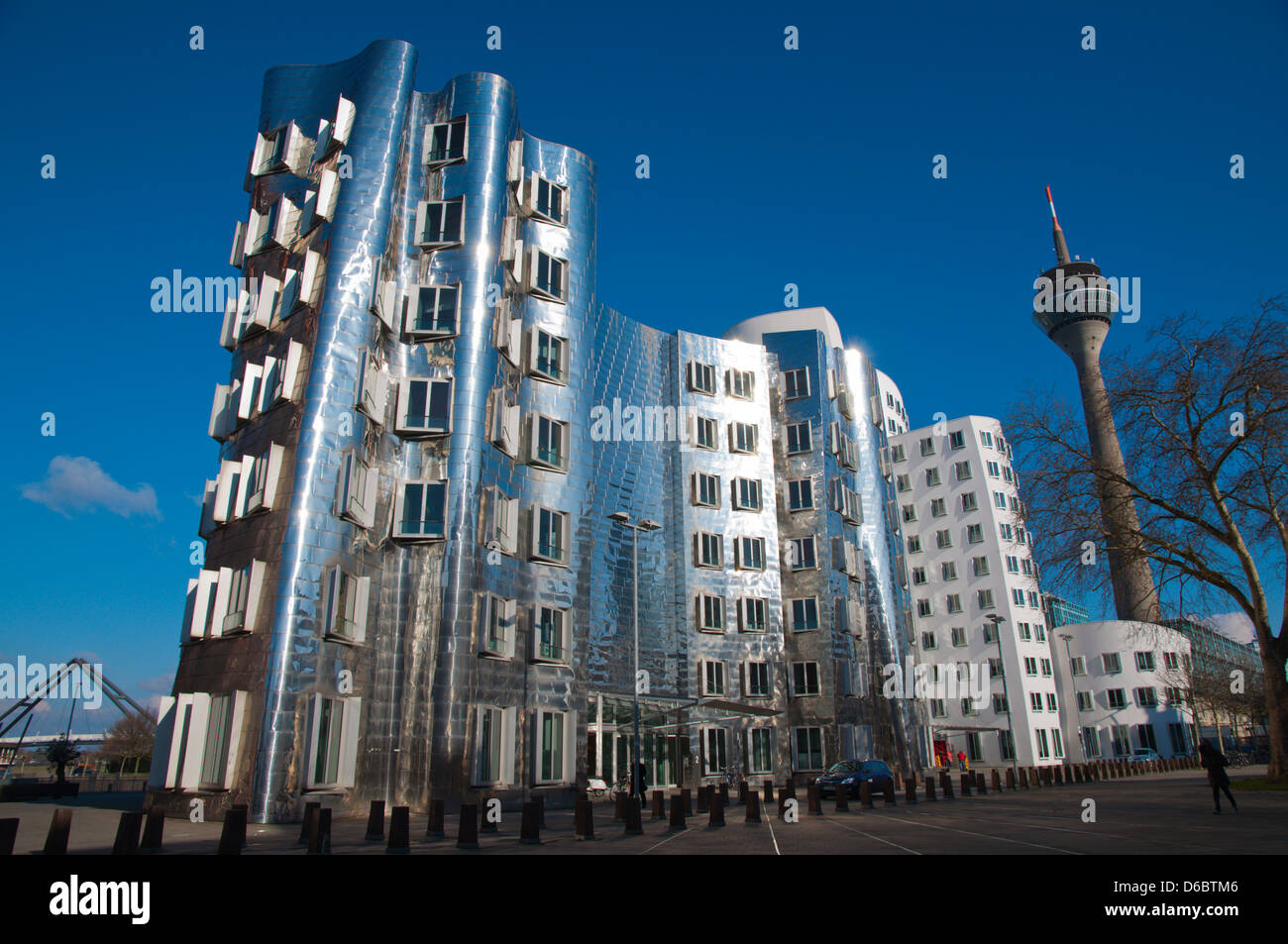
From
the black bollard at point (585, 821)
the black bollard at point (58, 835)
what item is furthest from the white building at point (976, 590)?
the black bollard at point (58, 835)

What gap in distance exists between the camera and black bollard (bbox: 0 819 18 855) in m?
9.95

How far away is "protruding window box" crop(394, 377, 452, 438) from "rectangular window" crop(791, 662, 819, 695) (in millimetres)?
23749

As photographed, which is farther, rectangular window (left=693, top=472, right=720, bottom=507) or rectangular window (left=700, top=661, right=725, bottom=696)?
rectangular window (left=693, top=472, right=720, bottom=507)

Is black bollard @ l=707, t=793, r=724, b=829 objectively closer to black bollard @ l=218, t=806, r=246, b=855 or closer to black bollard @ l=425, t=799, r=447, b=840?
black bollard @ l=425, t=799, r=447, b=840

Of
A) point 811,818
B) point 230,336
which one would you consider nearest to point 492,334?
point 230,336

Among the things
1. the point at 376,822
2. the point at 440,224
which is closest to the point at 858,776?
the point at 376,822

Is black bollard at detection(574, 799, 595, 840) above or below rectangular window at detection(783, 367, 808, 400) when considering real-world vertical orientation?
below

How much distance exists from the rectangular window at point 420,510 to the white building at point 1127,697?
67.1m

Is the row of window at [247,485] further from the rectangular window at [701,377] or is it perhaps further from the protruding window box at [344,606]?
the rectangular window at [701,377]

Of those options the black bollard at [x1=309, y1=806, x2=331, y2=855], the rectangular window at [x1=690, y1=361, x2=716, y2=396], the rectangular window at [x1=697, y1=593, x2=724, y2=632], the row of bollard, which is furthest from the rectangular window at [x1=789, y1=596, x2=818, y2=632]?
the black bollard at [x1=309, y1=806, x2=331, y2=855]

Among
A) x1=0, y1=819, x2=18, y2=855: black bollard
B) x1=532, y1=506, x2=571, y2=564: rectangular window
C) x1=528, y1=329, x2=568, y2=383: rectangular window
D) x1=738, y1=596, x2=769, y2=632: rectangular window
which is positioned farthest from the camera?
x1=738, y1=596, x2=769, y2=632: rectangular window

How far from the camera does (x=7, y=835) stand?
10133mm
